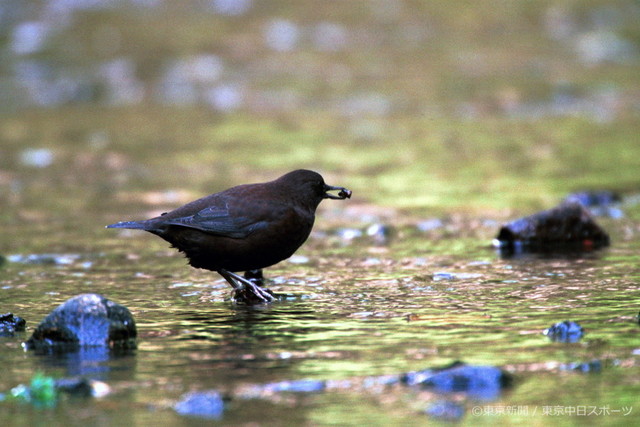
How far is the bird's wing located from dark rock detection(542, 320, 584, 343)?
6.41 ft

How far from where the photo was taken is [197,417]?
3.96 metres

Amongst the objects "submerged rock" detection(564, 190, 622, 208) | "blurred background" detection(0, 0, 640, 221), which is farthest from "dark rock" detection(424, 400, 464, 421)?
"submerged rock" detection(564, 190, 622, 208)

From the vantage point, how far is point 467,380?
4227mm

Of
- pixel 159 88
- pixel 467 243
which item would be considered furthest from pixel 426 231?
pixel 159 88

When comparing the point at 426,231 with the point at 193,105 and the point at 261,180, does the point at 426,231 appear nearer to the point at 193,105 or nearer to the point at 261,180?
the point at 261,180

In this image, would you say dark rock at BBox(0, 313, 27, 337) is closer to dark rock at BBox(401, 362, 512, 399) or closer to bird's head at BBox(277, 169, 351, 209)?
bird's head at BBox(277, 169, 351, 209)

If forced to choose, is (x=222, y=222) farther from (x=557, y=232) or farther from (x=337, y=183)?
(x=337, y=183)

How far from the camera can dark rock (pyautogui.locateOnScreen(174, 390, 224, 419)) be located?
13.1 feet

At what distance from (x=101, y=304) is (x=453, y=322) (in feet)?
6.08

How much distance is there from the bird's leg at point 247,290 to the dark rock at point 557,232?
2.50 metres

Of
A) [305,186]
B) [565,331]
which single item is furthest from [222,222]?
[565,331]

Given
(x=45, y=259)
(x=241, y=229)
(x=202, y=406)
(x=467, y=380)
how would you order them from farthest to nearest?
(x=45, y=259) < (x=241, y=229) < (x=467, y=380) < (x=202, y=406)

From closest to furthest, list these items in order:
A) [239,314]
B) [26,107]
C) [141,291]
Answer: [239,314] → [141,291] → [26,107]

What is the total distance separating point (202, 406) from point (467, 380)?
109 centimetres
